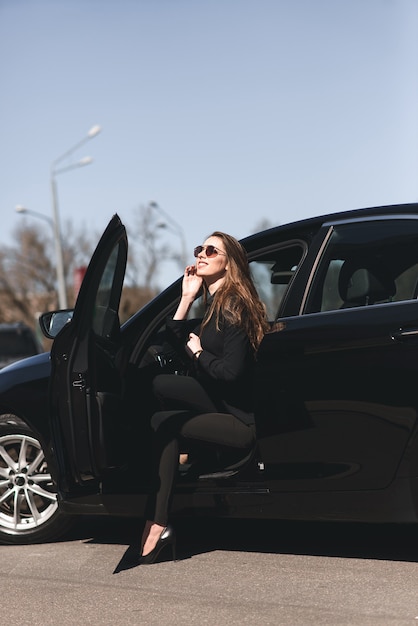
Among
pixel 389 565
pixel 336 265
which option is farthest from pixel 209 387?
pixel 389 565

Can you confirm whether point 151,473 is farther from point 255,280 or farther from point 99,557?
point 255,280

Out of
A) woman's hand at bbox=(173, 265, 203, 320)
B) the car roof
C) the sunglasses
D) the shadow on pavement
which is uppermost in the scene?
the car roof

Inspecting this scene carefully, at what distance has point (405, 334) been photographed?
445 cm

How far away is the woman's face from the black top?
228 mm

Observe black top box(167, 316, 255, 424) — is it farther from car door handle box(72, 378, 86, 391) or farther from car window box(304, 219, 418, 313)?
car door handle box(72, 378, 86, 391)

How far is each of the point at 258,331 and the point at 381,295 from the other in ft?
1.92

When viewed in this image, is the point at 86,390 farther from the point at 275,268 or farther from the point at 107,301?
the point at 275,268

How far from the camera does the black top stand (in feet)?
16.1

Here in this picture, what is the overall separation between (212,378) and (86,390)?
0.59 metres

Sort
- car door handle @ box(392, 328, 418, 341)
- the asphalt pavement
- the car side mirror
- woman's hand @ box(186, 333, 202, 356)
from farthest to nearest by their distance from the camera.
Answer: the car side mirror
woman's hand @ box(186, 333, 202, 356)
car door handle @ box(392, 328, 418, 341)
the asphalt pavement

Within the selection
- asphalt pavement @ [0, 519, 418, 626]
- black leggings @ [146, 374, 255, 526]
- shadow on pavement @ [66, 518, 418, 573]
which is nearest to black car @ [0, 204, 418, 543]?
black leggings @ [146, 374, 255, 526]

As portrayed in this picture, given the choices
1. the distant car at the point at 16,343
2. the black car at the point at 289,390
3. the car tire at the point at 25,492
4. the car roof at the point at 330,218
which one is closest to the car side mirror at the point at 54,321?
the black car at the point at 289,390

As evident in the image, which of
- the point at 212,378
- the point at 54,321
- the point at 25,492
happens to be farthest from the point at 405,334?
the point at 25,492

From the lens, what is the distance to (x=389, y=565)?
479 cm
